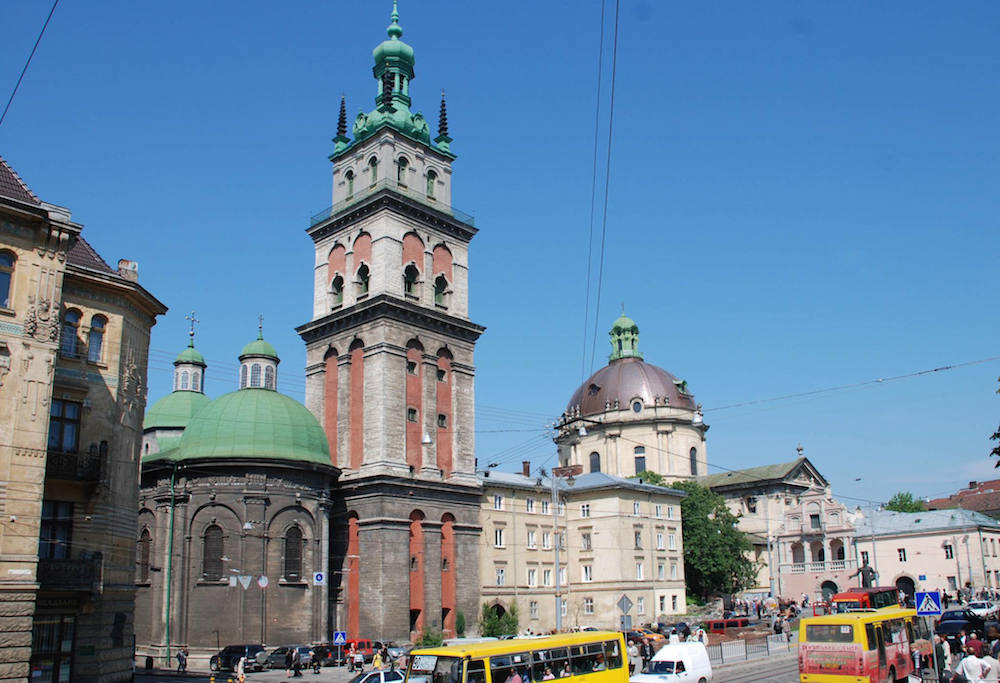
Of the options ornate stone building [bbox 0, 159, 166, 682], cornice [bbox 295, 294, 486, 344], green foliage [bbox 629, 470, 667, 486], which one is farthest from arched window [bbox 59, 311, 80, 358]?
green foliage [bbox 629, 470, 667, 486]

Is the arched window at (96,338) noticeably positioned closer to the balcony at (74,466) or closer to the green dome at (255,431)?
the balcony at (74,466)

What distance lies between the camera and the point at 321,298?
6172cm

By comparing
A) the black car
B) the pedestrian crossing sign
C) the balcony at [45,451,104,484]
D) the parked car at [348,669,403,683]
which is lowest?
the parked car at [348,669,403,683]

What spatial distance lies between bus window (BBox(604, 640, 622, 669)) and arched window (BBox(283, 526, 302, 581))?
93.6 feet

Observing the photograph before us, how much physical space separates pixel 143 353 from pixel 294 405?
73.1ft

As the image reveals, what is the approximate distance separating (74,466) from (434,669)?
13.2 m

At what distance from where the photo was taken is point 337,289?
61438mm

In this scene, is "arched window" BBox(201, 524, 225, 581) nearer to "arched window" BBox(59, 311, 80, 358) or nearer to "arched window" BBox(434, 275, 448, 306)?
"arched window" BBox(434, 275, 448, 306)

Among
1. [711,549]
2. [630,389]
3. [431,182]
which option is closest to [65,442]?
[431,182]

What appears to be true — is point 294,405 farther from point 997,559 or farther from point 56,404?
point 997,559

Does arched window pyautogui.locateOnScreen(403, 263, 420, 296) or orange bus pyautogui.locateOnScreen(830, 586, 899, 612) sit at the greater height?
arched window pyautogui.locateOnScreen(403, 263, 420, 296)

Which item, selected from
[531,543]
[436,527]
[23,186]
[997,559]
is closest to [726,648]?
[436,527]

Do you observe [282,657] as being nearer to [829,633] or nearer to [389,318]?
[389,318]

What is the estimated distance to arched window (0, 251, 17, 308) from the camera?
81.7 ft
